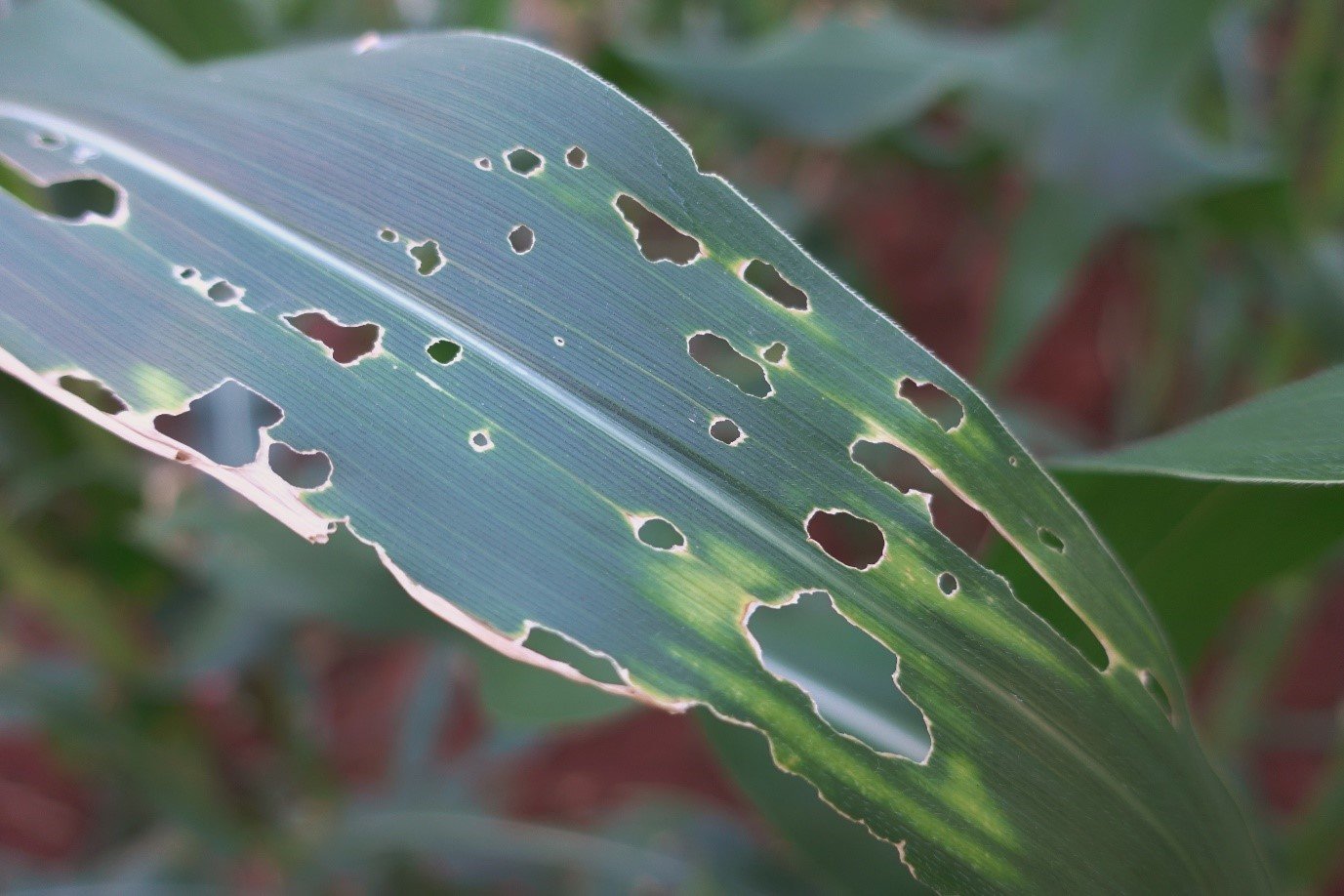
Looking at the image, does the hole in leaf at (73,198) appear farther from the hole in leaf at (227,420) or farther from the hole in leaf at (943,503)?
the hole in leaf at (943,503)

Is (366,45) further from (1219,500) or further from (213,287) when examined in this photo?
(1219,500)

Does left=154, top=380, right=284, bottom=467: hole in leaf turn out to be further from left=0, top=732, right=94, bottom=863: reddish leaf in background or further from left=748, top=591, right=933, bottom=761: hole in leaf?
left=0, top=732, right=94, bottom=863: reddish leaf in background

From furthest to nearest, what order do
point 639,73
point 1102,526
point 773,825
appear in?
point 639,73 → point 773,825 → point 1102,526

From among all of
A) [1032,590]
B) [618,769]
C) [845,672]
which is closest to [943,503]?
Result: [618,769]

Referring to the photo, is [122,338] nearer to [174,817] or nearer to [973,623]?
[973,623]

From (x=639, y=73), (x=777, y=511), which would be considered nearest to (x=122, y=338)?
(x=777, y=511)

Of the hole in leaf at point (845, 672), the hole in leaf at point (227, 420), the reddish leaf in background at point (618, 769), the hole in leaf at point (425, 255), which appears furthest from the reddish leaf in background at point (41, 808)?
the hole in leaf at point (425, 255)
